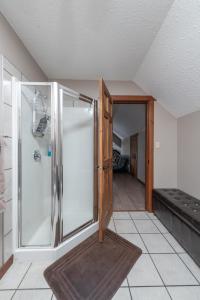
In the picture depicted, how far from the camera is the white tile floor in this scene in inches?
47.4

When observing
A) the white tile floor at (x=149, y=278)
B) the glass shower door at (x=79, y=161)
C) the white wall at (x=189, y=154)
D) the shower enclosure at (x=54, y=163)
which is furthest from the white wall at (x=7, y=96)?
the white wall at (x=189, y=154)

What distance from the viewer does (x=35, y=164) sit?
1.98 m

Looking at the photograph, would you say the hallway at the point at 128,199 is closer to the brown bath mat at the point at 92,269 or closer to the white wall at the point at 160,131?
the white wall at the point at 160,131

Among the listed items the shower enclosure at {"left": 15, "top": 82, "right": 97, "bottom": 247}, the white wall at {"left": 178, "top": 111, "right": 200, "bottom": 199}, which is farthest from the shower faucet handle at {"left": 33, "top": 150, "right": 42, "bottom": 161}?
the white wall at {"left": 178, "top": 111, "right": 200, "bottom": 199}

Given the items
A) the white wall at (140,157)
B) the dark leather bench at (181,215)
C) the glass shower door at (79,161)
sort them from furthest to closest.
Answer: the white wall at (140,157) → the glass shower door at (79,161) → the dark leather bench at (181,215)

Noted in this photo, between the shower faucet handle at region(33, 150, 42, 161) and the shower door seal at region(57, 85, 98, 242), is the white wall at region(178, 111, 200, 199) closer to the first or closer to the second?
the shower door seal at region(57, 85, 98, 242)

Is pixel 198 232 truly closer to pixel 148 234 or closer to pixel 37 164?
pixel 148 234

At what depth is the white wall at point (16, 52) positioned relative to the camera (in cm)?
143

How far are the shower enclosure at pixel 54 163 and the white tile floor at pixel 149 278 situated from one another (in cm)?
31

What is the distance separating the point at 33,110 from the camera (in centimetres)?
192

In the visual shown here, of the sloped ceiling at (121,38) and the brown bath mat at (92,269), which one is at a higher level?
the sloped ceiling at (121,38)

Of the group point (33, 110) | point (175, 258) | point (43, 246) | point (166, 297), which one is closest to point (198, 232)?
point (175, 258)

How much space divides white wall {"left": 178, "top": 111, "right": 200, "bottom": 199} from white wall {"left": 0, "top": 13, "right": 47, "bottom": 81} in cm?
235

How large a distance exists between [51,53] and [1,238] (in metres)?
2.15
